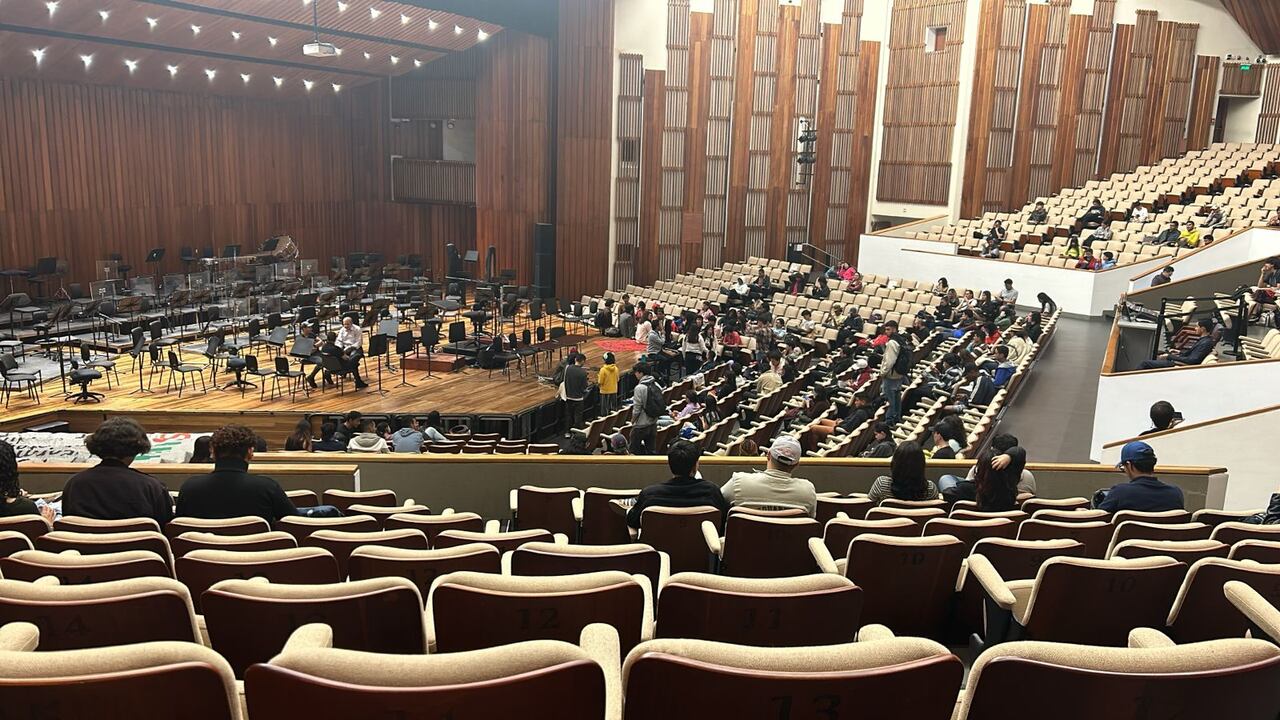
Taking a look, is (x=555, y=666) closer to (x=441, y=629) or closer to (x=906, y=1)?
(x=441, y=629)

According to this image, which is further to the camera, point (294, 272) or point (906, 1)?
point (906, 1)

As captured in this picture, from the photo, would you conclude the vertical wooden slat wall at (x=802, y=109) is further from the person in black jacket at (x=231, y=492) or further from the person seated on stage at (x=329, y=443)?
the person in black jacket at (x=231, y=492)

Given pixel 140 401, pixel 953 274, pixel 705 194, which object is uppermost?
pixel 705 194

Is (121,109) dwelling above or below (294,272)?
above

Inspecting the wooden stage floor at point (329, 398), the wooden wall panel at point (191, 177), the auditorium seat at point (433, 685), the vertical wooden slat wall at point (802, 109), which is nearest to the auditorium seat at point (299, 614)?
the auditorium seat at point (433, 685)

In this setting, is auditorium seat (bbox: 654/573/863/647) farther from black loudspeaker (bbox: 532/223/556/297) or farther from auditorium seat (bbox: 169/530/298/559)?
black loudspeaker (bbox: 532/223/556/297)

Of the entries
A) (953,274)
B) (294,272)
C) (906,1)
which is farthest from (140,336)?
(906,1)

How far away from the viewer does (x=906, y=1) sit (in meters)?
24.3

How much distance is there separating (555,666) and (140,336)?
43.9 ft

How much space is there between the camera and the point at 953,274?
19.9m

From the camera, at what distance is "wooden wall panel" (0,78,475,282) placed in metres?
17.6

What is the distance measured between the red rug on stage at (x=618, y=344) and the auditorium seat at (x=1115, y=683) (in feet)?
52.4

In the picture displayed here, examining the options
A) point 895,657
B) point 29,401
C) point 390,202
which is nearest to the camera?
point 895,657

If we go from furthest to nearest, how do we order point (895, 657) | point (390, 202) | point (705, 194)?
point (390, 202) → point (705, 194) → point (895, 657)
